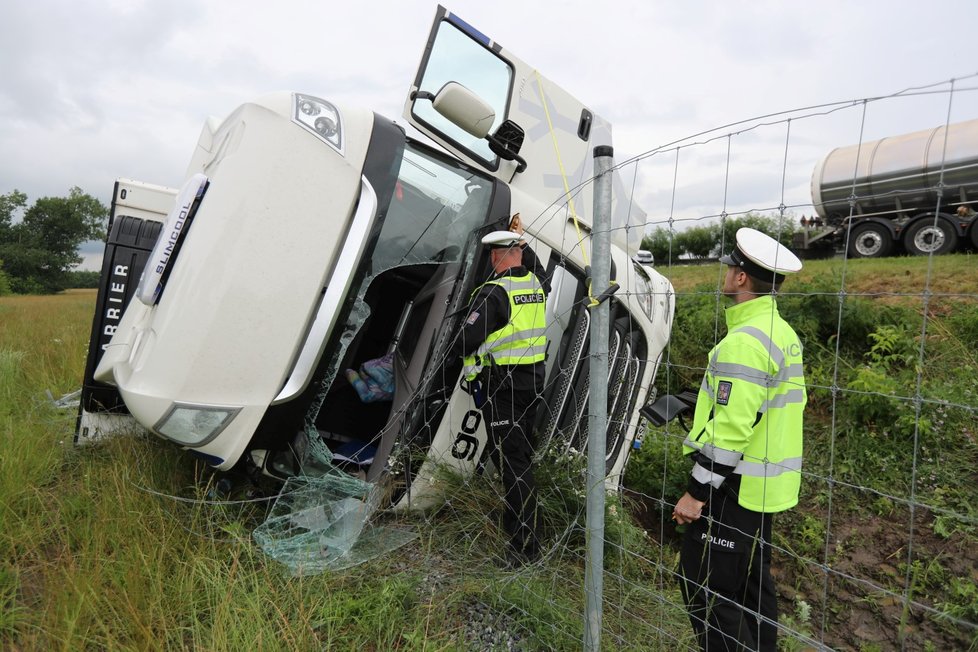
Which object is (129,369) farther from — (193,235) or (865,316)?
(865,316)

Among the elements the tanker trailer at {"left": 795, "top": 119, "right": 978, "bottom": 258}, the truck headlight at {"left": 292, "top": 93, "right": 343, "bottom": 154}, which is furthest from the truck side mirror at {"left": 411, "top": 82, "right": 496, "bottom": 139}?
the tanker trailer at {"left": 795, "top": 119, "right": 978, "bottom": 258}

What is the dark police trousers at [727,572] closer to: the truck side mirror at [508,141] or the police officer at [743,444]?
the police officer at [743,444]

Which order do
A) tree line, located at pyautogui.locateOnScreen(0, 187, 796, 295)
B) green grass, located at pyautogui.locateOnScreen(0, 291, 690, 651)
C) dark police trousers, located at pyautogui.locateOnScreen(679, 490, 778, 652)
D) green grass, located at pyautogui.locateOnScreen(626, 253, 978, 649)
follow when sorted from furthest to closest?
tree line, located at pyautogui.locateOnScreen(0, 187, 796, 295) < green grass, located at pyautogui.locateOnScreen(626, 253, 978, 649) < dark police trousers, located at pyautogui.locateOnScreen(679, 490, 778, 652) < green grass, located at pyautogui.locateOnScreen(0, 291, 690, 651)

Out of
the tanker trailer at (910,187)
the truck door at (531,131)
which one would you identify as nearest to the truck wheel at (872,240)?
the tanker trailer at (910,187)

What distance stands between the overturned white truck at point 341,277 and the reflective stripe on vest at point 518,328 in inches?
6.3

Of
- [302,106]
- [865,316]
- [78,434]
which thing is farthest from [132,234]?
[865,316]

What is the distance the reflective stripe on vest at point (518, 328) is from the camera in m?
2.81

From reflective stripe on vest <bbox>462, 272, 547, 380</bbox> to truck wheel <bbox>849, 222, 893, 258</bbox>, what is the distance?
953cm

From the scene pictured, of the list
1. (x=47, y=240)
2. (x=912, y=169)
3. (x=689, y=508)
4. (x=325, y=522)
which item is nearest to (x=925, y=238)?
(x=912, y=169)

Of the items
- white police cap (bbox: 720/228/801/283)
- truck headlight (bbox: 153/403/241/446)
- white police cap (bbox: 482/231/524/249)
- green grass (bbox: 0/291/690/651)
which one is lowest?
green grass (bbox: 0/291/690/651)

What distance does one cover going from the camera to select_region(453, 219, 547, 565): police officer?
2.71 m

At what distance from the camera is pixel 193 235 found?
2.39 m

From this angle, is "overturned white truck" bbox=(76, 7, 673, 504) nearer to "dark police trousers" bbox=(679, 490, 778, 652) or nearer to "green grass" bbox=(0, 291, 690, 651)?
"green grass" bbox=(0, 291, 690, 651)

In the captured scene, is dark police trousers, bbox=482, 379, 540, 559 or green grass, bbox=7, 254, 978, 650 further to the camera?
dark police trousers, bbox=482, 379, 540, 559
